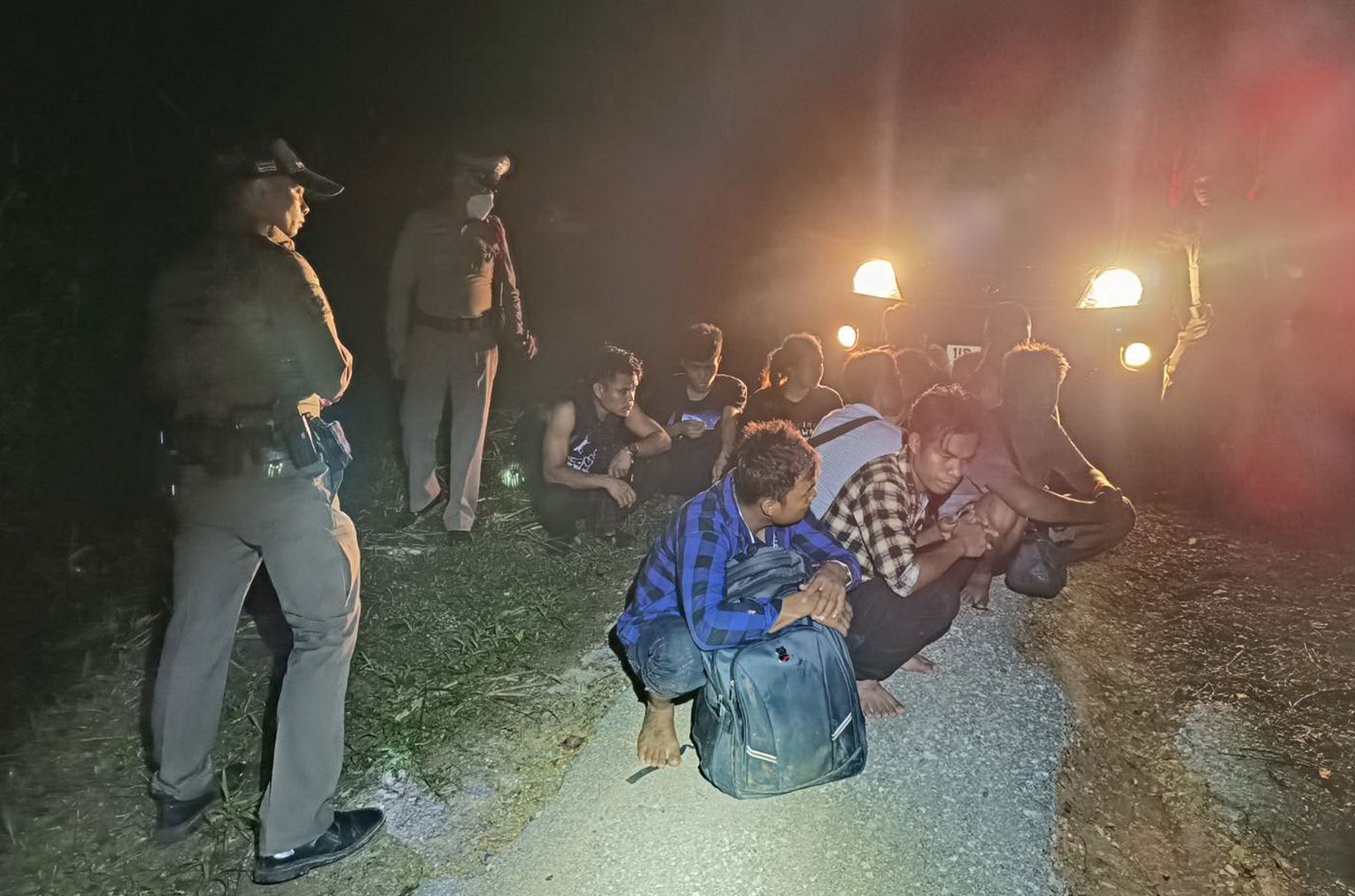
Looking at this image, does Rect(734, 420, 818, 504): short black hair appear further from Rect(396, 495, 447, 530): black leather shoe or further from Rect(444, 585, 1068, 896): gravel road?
Rect(396, 495, 447, 530): black leather shoe

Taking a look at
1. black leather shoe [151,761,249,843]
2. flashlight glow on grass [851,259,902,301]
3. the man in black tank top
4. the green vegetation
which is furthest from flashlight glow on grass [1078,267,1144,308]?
black leather shoe [151,761,249,843]

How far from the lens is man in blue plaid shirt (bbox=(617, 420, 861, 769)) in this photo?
2.73 metres

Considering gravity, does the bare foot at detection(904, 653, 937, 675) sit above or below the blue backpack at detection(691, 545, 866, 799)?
below

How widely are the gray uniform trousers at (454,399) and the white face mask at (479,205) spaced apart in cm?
66

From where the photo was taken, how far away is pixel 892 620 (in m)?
3.30

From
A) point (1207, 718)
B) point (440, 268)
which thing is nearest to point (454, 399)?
point (440, 268)

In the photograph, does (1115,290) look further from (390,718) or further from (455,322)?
(390,718)

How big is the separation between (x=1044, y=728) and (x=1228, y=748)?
0.68 metres

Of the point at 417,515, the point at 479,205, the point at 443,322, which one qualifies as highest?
the point at 479,205

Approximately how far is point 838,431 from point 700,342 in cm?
165

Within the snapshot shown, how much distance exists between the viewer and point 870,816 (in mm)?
2789

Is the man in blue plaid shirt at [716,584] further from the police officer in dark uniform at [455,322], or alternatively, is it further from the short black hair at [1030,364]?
the police officer in dark uniform at [455,322]

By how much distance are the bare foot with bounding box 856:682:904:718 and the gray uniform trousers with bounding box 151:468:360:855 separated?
1.99 metres

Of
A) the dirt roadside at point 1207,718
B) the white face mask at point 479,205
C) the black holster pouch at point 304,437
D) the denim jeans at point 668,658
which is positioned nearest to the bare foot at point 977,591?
the dirt roadside at point 1207,718
